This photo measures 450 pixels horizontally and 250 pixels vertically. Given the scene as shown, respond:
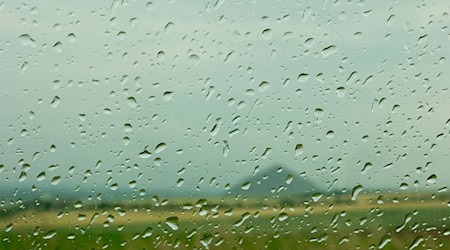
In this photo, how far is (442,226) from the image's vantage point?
237 centimetres

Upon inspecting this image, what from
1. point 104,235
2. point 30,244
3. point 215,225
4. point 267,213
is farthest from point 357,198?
point 30,244

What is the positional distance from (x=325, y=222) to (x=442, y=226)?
0.40 m

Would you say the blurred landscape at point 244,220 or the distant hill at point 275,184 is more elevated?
the distant hill at point 275,184

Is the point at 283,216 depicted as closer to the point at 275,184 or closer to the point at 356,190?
the point at 275,184

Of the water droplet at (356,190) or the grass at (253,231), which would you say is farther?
the water droplet at (356,190)

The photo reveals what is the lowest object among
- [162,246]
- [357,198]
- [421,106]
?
[162,246]

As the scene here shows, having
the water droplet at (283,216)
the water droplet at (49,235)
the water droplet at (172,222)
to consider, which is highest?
the water droplet at (283,216)

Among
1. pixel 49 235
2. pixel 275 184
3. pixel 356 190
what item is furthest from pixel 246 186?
pixel 49 235

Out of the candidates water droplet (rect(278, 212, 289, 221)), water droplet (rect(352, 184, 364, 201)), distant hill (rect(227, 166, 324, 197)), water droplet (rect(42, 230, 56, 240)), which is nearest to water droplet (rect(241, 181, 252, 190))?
distant hill (rect(227, 166, 324, 197))

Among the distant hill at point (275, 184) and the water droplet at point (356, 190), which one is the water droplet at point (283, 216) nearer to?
the distant hill at point (275, 184)

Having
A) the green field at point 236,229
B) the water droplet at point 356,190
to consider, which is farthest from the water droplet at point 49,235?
the water droplet at point 356,190

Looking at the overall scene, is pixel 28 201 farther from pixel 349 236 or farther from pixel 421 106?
pixel 421 106

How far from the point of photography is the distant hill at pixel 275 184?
2254mm

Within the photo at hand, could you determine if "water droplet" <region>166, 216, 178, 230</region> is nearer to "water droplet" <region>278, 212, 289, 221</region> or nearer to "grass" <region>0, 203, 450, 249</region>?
"grass" <region>0, 203, 450, 249</region>
